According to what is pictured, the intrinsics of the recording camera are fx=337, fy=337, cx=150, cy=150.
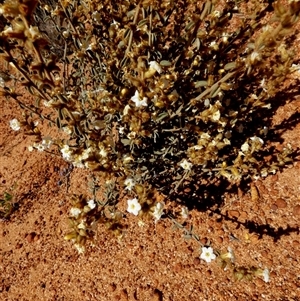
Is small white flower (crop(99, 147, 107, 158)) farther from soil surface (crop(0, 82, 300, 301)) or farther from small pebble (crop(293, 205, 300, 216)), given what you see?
small pebble (crop(293, 205, 300, 216))

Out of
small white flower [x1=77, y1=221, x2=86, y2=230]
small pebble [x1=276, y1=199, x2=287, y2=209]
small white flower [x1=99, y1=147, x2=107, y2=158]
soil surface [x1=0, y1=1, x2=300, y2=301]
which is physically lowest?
soil surface [x1=0, y1=1, x2=300, y2=301]

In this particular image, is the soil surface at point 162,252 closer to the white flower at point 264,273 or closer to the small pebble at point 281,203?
the small pebble at point 281,203

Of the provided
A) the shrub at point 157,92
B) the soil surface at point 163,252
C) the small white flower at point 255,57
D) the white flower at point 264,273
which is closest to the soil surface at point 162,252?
the soil surface at point 163,252

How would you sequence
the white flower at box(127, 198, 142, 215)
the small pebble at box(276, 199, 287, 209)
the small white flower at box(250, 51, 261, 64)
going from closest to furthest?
the small white flower at box(250, 51, 261, 64) < the white flower at box(127, 198, 142, 215) < the small pebble at box(276, 199, 287, 209)

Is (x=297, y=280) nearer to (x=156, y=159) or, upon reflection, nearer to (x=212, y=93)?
(x=156, y=159)

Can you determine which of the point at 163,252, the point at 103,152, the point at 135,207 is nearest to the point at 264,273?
the point at 135,207

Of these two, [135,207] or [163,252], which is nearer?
[135,207]

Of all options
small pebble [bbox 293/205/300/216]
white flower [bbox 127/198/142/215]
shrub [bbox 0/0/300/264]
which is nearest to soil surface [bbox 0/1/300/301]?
small pebble [bbox 293/205/300/216]

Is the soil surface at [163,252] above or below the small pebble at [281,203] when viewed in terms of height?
below

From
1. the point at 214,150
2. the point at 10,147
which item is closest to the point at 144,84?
the point at 214,150

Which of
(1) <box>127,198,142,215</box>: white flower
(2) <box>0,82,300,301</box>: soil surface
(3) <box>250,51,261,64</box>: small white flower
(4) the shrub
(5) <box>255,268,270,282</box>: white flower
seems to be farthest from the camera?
(2) <box>0,82,300,301</box>: soil surface

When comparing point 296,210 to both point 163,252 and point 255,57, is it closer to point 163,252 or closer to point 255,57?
point 163,252
